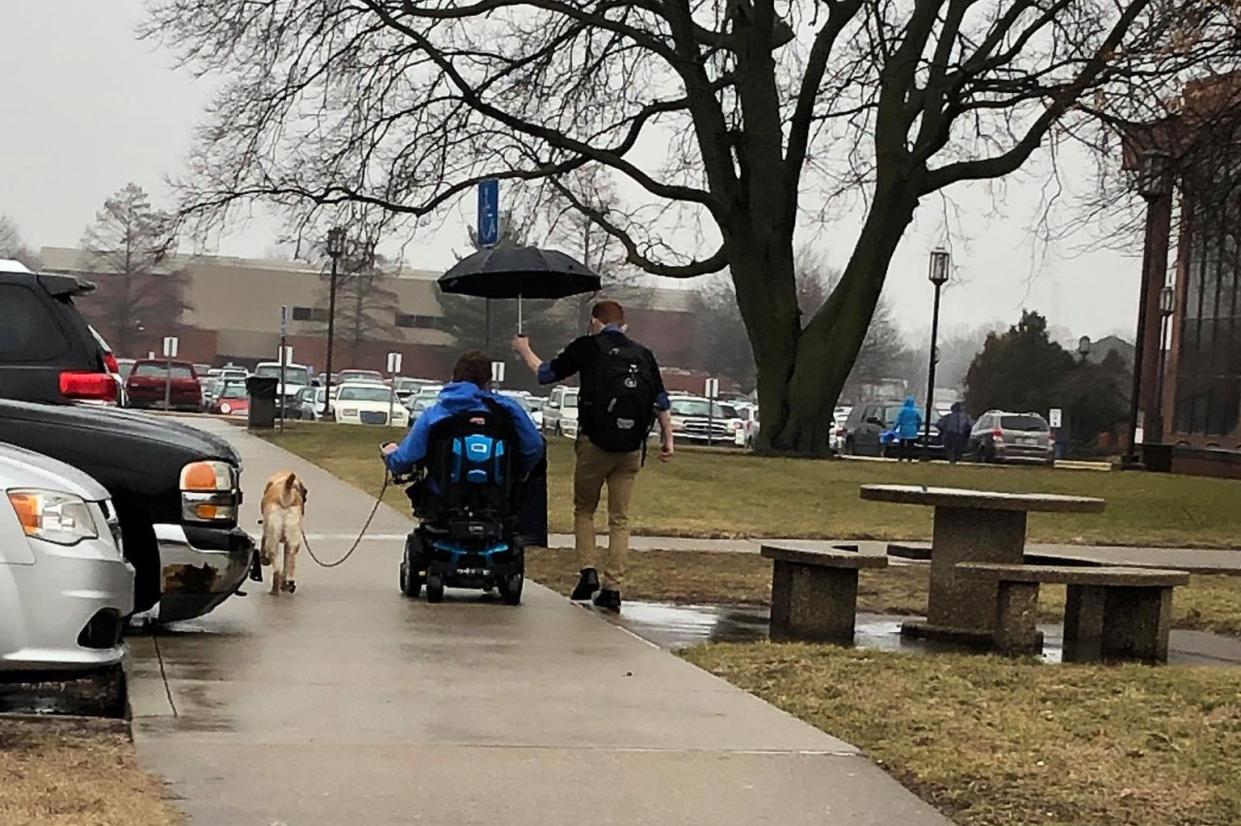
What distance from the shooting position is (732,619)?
1297 cm

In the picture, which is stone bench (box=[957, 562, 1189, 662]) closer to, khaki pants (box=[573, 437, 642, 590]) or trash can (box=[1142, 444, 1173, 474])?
khaki pants (box=[573, 437, 642, 590])

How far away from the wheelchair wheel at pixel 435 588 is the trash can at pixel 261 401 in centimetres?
2942

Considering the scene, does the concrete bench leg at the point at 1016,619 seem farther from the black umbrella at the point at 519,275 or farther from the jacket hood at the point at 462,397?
the black umbrella at the point at 519,275

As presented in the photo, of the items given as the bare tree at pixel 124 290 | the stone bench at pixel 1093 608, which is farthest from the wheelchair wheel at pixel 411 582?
the bare tree at pixel 124 290

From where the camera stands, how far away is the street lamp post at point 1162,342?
46.3m

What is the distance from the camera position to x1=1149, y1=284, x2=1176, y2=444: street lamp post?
1822 inches

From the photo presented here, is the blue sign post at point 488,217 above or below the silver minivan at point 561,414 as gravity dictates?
above

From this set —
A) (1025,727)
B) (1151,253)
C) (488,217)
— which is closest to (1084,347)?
(1151,253)

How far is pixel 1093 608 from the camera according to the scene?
1236 cm

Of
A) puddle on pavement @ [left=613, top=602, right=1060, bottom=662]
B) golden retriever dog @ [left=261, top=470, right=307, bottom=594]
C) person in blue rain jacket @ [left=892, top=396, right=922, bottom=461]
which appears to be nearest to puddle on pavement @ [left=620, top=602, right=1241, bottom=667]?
puddle on pavement @ [left=613, top=602, right=1060, bottom=662]

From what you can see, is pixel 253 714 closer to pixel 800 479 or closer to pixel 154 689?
pixel 154 689

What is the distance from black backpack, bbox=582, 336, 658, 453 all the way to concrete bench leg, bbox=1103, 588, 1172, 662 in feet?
10.0

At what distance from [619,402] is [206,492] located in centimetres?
312

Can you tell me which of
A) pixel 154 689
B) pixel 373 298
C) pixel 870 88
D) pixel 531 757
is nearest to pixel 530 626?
pixel 154 689
